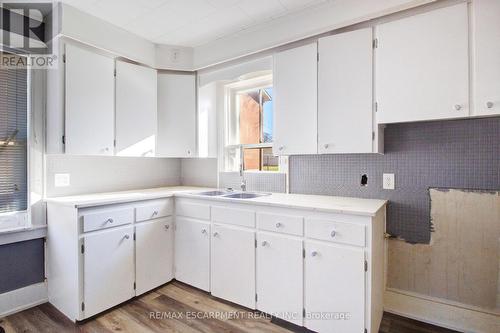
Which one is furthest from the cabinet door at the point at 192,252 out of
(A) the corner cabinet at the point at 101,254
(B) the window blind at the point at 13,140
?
(B) the window blind at the point at 13,140

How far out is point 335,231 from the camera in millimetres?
1707

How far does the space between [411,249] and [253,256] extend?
4.00 feet

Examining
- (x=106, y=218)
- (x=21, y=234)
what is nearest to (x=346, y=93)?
(x=106, y=218)

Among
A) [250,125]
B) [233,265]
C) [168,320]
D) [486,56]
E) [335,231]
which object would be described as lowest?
[168,320]

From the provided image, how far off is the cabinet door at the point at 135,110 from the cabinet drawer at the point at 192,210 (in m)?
0.69

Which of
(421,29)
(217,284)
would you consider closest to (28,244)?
(217,284)

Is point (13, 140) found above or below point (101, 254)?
above

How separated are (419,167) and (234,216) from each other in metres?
1.47

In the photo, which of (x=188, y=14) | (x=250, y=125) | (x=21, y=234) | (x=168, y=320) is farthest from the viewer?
(x=250, y=125)

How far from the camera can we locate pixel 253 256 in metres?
2.07

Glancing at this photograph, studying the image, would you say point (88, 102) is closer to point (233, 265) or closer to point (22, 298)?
point (22, 298)

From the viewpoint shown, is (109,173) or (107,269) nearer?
(107,269)

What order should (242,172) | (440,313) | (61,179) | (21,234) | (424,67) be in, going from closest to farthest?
(424,67) < (440,313) < (21,234) < (61,179) < (242,172)

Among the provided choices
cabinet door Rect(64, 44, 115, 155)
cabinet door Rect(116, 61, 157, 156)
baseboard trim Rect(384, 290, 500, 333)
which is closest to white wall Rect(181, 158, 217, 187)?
cabinet door Rect(116, 61, 157, 156)
